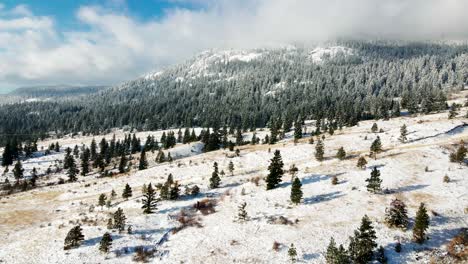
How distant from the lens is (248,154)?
84688 mm

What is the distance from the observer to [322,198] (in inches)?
1741

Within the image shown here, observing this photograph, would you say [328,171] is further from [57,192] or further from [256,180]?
[57,192]

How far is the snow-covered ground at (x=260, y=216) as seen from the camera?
3297 centimetres

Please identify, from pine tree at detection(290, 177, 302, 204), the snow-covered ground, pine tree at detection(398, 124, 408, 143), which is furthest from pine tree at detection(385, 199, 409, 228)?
pine tree at detection(398, 124, 408, 143)

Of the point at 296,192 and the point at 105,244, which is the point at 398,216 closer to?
the point at 296,192

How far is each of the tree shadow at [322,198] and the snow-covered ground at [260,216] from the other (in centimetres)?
13

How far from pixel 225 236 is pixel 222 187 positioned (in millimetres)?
19481

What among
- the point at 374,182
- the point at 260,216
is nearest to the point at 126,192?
the point at 260,216

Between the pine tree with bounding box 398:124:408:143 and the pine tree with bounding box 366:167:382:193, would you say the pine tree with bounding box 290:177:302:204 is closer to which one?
the pine tree with bounding box 366:167:382:193

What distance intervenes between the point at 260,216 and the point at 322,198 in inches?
369

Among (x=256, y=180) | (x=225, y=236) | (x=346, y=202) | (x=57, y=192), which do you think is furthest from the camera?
(x=57, y=192)

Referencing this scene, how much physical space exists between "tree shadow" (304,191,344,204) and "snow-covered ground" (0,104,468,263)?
130 mm

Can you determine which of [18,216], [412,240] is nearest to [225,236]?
[412,240]

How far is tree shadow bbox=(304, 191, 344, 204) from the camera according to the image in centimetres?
4347
